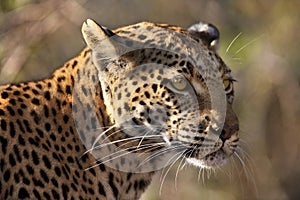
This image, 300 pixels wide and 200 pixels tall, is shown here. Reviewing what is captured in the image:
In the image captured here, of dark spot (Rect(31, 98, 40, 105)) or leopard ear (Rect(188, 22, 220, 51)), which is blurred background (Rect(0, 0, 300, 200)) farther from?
dark spot (Rect(31, 98, 40, 105))

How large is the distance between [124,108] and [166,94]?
36cm

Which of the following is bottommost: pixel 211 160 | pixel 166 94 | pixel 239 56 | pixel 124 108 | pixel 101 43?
pixel 211 160

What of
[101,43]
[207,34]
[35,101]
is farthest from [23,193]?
[207,34]

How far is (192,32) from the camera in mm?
8930

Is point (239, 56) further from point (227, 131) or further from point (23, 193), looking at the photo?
point (23, 193)

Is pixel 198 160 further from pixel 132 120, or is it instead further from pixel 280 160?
pixel 280 160

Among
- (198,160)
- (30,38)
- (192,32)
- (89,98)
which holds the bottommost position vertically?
(198,160)

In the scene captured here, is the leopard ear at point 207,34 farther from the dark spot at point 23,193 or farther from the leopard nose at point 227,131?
the dark spot at point 23,193

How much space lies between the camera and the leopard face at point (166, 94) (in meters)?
8.18

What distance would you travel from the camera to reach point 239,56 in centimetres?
1570

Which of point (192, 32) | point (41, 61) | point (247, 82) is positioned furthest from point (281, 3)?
point (192, 32)

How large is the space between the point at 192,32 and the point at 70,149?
161 cm

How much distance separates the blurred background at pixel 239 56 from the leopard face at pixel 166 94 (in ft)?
19.7

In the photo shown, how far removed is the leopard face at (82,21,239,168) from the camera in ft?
26.8
